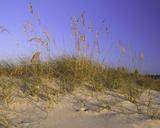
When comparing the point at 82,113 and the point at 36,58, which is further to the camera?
the point at 36,58

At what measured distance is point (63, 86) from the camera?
4.17 metres

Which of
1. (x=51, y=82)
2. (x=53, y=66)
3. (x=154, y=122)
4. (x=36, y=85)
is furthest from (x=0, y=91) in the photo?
(x=154, y=122)

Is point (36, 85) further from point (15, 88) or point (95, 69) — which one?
point (95, 69)

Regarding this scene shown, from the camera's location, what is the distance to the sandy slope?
3.22 m

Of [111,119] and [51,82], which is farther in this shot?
[51,82]

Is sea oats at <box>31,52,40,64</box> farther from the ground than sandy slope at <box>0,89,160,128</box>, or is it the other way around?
sea oats at <box>31,52,40,64</box>

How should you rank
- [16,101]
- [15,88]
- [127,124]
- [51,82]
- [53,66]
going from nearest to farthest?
[127,124], [16,101], [15,88], [51,82], [53,66]

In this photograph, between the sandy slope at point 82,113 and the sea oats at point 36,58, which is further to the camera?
the sea oats at point 36,58

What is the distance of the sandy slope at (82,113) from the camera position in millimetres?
3219

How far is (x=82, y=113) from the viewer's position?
3504 mm

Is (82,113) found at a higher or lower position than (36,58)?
lower

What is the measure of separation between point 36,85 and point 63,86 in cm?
39

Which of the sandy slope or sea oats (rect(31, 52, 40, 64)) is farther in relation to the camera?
sea oats (rect(31, 52, 40, 64))

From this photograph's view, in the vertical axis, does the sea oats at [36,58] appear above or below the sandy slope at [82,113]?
above
